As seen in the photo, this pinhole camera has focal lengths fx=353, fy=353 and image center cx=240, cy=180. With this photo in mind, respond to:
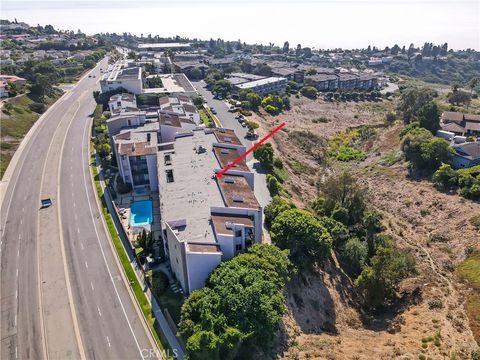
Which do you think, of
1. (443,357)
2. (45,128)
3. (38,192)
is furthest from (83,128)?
(443,357)

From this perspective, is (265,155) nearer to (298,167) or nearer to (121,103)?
(298,167)

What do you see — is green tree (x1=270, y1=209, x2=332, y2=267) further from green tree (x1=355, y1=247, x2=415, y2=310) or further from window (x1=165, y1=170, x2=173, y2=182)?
window (x1=165, y1=170, x2=173, y2=182)

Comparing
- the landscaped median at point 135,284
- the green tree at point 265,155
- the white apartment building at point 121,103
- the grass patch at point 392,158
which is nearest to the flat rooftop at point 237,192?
the landscaped median at point 135,284

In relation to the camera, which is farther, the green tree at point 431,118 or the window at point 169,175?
the green tree at point 431,118

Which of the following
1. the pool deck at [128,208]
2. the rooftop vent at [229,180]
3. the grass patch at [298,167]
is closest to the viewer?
the rooftop vent at [229,180]

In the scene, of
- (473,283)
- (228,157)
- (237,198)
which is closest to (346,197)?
(228,157)

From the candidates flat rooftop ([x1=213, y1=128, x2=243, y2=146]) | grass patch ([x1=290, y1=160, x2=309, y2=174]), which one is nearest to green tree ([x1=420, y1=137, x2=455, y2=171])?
grass patch ([x1=290, y1=160, x2=309, y2=174])

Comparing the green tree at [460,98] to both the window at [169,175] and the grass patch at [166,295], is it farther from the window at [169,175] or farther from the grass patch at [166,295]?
the grass patch at [166,295]
